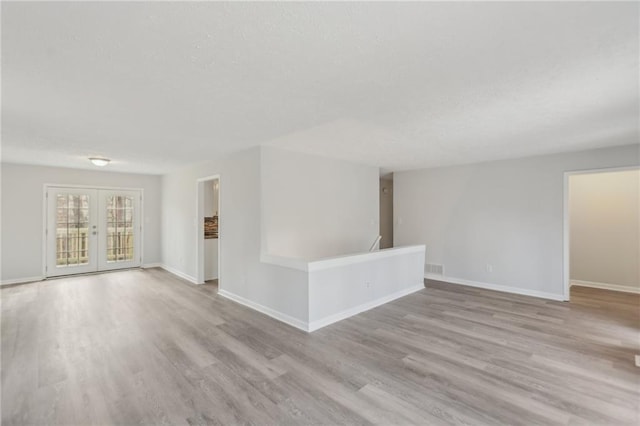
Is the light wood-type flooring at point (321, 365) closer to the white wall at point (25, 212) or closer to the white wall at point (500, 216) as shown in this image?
the white wall at point (500, 216)

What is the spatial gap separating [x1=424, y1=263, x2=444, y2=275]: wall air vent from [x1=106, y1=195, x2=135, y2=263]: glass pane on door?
293 inches

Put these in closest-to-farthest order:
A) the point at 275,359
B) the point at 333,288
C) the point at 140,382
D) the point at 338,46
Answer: the point at 338,46, the point at 140,382, the point at 275,359, the point at 333,288

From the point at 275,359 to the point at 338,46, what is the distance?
281cm

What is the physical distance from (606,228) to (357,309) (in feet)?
17.4

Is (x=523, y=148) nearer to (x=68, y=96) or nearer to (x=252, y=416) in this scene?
(x=252, y=416)

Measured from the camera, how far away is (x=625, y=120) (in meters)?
3.27

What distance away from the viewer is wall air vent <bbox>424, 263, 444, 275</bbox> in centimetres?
645

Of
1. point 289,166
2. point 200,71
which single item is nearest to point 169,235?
point 289,166

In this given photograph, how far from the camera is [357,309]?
426 centimetres

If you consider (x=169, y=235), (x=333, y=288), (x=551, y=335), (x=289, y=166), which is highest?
(x=289, y=166)

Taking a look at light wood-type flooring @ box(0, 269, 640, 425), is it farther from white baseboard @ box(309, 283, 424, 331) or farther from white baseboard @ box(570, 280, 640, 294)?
white baseboard @ box(570, 280, 640, 294)

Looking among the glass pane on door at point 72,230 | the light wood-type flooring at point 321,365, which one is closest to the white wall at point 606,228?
the light wood-type flooring at point 321,365

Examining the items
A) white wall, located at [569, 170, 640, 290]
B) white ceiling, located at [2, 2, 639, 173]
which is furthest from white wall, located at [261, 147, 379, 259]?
white wall, located at [569, 170, 640, 290]

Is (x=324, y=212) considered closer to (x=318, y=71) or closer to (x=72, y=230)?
(x=318, y=71)
